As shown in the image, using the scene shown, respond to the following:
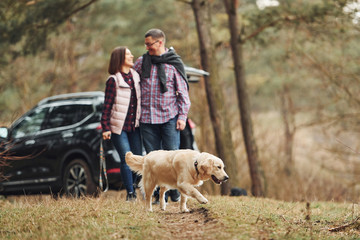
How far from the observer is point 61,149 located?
8.66 meters

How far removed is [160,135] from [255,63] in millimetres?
20093

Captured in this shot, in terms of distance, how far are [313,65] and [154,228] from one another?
44.8 ft

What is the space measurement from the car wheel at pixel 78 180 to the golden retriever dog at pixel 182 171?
8.29 ft

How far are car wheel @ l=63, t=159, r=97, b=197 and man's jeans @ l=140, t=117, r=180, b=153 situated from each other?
200cm

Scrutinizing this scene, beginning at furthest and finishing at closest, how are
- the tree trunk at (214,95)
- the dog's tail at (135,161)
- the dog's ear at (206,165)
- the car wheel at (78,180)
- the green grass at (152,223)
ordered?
the tree trunk at (214,95) < the car wheel at (78,180) < the dog's tail at (135,161) < the dog's ear at (206,165) < the green grass at (152,223)

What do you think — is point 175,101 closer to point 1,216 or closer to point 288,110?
point 1,216

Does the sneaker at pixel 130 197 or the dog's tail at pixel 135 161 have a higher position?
the dog's tail at pixel 135 161

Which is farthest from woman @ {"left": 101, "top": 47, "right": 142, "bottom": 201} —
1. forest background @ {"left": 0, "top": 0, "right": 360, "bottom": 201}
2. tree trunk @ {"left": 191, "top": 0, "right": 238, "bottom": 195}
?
tree trunk @ {"left": 191, "top": 0, "right": 238, "bottom": 195}

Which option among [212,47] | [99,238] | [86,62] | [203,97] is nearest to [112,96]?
[99,238]

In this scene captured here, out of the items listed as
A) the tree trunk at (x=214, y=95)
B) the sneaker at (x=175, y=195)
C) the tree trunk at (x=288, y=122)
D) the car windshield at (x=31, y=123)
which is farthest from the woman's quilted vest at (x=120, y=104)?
the tree trunk at (x=288, y=122)

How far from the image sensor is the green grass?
15.3ft

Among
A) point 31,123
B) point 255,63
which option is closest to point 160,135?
point 31,123

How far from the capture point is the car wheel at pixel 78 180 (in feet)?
27.2

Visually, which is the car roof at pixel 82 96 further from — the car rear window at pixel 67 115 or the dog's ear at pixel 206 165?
the dog's ear at pixel 206 165
